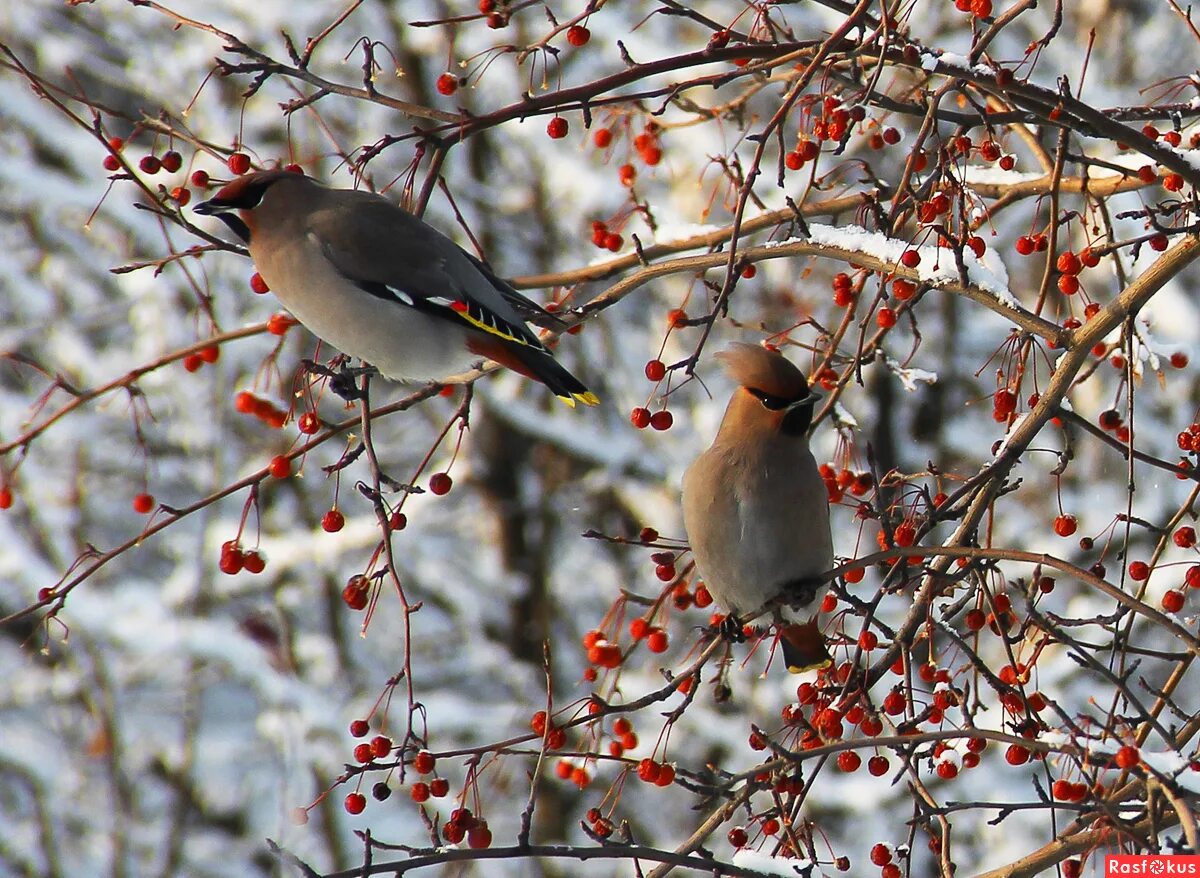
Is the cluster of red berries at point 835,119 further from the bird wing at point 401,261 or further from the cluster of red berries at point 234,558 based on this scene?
the cluster of red berries at point 234,558

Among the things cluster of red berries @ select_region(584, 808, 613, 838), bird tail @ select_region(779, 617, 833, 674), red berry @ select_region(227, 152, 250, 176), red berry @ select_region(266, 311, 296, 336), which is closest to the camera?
cluster of red berries @ select_region(584, 808, 613, 838)

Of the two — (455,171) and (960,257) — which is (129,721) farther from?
(960,257)

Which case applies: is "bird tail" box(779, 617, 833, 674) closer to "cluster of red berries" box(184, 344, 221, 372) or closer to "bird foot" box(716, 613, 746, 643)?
"bird foot" box(716, 613, 746, 643)

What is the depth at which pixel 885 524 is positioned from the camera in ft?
7.64

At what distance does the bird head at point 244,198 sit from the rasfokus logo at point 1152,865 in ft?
6.68

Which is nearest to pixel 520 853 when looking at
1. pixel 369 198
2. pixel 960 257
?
pixel 960 257

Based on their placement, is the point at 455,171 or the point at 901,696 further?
the point at 455,171

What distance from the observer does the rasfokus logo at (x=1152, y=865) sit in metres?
1.87

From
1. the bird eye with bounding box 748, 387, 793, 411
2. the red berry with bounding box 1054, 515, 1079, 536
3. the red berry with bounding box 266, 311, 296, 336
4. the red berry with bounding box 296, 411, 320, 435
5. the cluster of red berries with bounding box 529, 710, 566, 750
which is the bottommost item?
the cluster of red berries with bounding box 529, 710, 566, 750

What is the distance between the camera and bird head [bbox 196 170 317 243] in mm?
3174

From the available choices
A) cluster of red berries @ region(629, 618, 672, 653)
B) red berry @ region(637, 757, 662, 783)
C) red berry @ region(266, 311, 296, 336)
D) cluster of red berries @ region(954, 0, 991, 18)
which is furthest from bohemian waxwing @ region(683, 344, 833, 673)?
red berry @ region(266, 311, 296, 336)

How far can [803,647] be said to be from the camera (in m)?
3.24

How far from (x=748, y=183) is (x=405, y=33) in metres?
6.92

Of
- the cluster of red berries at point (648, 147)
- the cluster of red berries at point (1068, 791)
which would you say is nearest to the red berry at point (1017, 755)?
the cluster of red berries at point (1068, 791)
